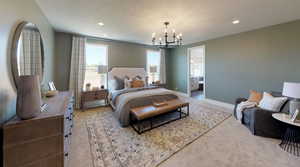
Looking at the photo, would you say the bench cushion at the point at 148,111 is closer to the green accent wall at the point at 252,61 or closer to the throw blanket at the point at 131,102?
the throw blanket at the point at 131,102

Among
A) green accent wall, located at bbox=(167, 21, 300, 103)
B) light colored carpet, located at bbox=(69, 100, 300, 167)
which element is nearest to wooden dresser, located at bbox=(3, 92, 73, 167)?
light colored carpet, located at bbox=(69, 100, 300, 167)

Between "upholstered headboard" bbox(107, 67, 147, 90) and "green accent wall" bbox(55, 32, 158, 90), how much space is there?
0.75 ft

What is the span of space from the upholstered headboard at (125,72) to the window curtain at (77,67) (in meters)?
0.97

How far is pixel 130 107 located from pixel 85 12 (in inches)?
92.3

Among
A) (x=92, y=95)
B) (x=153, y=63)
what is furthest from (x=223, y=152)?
(x=153, y=63)

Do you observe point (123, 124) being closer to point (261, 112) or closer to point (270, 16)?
point (261, 112)

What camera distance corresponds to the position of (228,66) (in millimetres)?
4301

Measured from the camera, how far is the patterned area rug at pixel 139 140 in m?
1.81

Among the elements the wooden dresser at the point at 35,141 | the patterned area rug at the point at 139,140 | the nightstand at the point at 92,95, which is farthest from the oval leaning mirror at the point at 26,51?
the nightstand at the point at 92,95

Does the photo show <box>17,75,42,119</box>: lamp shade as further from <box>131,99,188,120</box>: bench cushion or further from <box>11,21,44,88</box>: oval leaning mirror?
<box>131,99,188,120</box>: bench cushion

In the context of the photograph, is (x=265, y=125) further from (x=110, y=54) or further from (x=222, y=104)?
(x=110, y=54)

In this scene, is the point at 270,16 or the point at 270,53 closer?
the point at 270,16

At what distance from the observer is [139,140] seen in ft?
7.54

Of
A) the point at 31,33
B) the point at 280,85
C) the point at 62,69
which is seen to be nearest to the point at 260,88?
the point at 280,85
